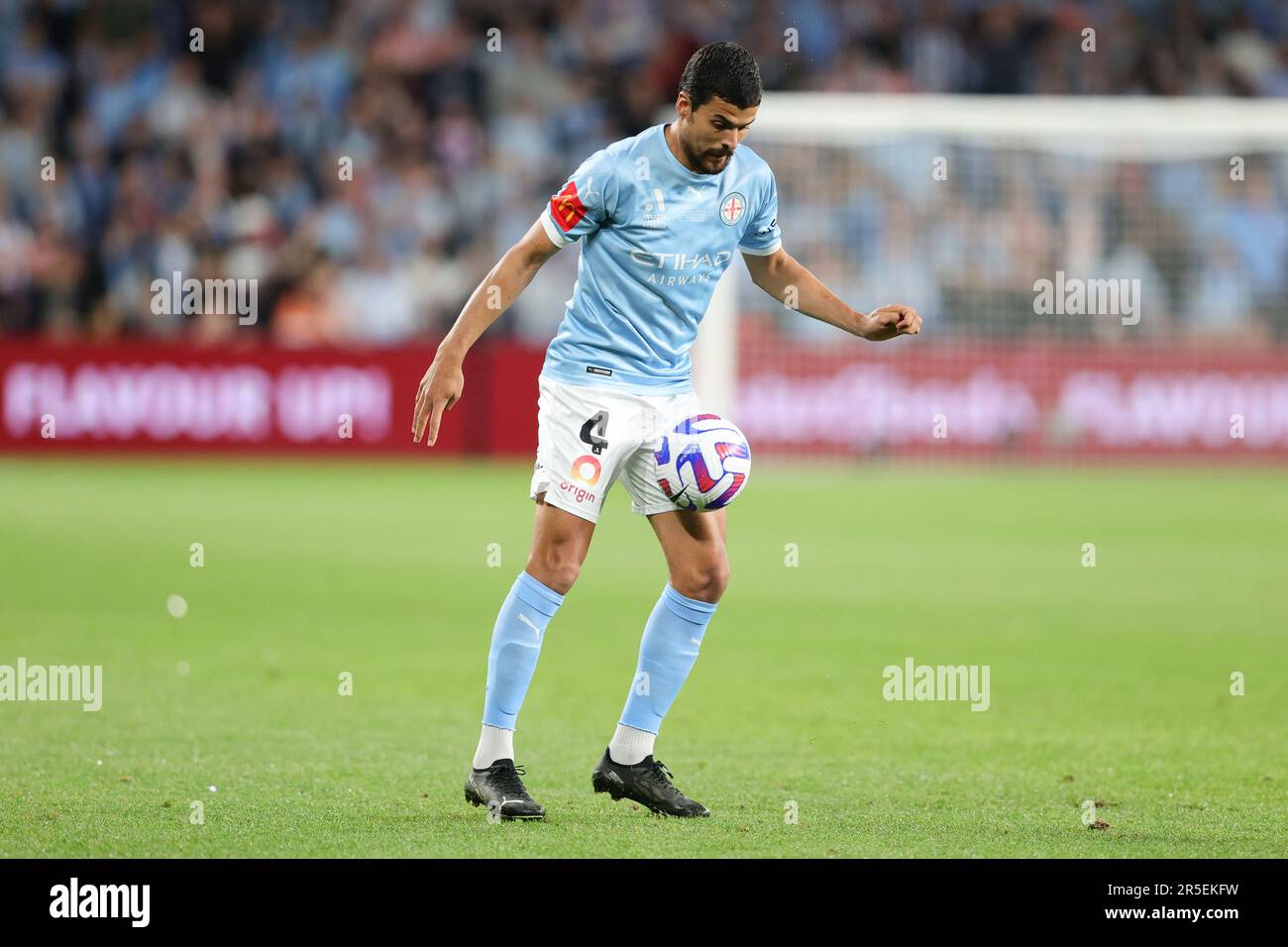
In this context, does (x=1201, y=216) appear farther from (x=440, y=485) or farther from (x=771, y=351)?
(x=440, y=485)

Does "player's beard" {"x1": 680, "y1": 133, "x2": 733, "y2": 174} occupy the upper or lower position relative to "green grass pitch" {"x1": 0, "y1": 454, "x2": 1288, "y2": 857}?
upper

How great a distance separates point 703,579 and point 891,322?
39.5 inches

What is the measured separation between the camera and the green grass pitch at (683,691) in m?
→ 5.50

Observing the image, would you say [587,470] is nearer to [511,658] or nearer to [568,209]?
[511,658]

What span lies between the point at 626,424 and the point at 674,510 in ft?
1.07

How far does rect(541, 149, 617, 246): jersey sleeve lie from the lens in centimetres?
569

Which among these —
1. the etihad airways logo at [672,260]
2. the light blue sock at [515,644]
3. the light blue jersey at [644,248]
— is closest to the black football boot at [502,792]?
the light blue sock at [515,644]

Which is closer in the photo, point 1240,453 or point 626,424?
point 626,424

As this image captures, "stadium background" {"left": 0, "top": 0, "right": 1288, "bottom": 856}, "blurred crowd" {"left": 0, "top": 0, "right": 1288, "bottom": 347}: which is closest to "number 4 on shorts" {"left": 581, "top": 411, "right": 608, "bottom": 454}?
"stadium background" {"left": 0, "top": 0, "right": 1288, "bottom": 856}

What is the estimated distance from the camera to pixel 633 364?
19.4ft

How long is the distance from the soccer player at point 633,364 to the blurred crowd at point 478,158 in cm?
1345

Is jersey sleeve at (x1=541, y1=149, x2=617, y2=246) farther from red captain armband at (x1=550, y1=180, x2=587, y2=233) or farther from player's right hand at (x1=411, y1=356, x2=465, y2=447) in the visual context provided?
player's right hand at (x1=411, y1=356, x2=465, y2=447)
